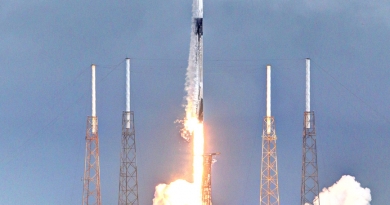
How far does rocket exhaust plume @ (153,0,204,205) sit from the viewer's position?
316 ft

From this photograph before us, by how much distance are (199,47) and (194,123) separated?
7057 millimetres

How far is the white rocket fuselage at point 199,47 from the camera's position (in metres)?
96.1

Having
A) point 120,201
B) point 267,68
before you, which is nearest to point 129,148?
point 120,201

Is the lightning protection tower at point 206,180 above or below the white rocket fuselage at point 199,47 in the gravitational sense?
below

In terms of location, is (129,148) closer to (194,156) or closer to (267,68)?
(194,156)

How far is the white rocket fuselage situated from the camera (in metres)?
96.1

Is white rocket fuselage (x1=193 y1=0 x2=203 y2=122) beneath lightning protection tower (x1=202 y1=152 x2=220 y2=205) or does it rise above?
above

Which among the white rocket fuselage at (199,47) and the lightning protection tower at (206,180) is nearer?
the lightning protection tower at (206,180)

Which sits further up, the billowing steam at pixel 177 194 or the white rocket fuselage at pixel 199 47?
the white rocket fuselage at pixel 199 47

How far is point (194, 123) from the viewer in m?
97.7

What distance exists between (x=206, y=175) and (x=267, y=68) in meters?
12.1

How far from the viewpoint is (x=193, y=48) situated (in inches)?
3890

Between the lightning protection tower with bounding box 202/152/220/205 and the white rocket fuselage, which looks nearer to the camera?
the lightning protection tower with bounding box 202/152/220/205

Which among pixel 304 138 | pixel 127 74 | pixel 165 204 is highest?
pixel 127 74
